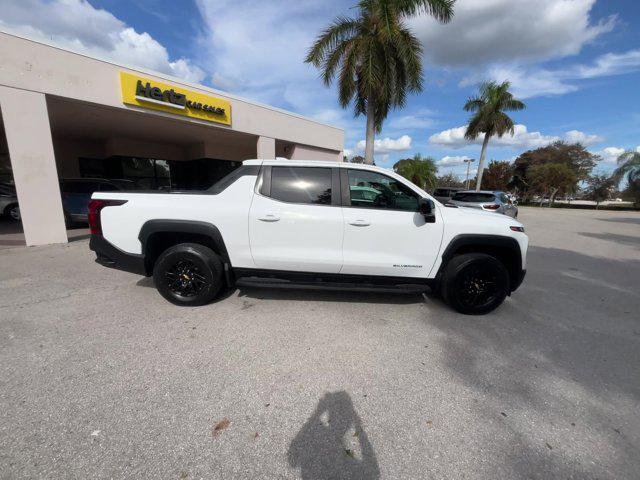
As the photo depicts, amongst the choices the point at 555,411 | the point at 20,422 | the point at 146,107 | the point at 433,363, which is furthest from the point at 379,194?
the point at 146,107

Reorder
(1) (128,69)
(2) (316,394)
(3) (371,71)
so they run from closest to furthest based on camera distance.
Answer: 1. (2) (316,394)
2. (1) (128,69)
3. (3) (371,71)

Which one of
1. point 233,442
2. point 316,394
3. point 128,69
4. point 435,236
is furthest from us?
point 128,69

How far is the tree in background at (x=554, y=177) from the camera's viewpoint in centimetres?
3775

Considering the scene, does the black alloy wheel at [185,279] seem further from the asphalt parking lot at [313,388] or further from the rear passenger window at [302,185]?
the rear passenger window at [302,185]

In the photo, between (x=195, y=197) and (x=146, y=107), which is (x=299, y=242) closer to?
(x=195, y=197)

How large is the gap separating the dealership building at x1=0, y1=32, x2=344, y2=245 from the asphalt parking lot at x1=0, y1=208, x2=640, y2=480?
402 cm

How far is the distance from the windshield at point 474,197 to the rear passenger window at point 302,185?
356 inches

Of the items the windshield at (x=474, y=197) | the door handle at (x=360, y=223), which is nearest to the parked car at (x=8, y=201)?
the door handle at (x=360, y=223)

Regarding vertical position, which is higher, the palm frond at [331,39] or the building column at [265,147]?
the palm frond at [331,39]

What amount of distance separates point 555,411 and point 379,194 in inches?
99.8

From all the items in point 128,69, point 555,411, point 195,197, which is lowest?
point 555,411

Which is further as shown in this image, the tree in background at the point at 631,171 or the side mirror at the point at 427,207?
the tree in background at the point at 631,171

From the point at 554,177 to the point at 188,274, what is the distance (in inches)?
1908

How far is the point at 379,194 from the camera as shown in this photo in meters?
3.56
